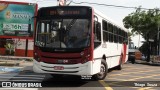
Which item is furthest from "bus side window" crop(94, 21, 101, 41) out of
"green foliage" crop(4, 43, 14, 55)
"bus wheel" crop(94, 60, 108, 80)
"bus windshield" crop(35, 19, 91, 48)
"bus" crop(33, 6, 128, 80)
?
"green foliage" crop(4, 43, 14, 55)

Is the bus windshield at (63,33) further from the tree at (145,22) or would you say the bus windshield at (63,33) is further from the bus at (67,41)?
the tree at (145,22)

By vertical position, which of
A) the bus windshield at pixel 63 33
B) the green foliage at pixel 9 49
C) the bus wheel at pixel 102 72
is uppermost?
the bus windshield at pixel 63 33

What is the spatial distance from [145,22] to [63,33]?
40.9 m

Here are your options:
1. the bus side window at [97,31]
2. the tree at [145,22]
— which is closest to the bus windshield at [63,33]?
the bus side window at [97,31]

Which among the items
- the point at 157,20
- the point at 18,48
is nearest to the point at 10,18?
the point at 18,48

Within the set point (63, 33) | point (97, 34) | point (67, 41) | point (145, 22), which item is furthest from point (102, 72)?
point (145, 22)

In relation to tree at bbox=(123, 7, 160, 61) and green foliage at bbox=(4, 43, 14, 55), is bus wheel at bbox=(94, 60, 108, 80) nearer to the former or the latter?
green foliage at bbox=(4, 43, 14, 55)

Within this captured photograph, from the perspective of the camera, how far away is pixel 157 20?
169 feet

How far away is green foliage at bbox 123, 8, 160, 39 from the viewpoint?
171 ft

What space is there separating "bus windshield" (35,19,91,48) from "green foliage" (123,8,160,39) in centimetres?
3942

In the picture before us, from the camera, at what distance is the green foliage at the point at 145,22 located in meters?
52.0

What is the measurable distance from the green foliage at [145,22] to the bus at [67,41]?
1533 inches

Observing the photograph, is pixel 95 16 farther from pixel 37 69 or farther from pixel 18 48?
pixel 18 48

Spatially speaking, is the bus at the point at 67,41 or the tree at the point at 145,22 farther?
the tree at the point at 145,22
